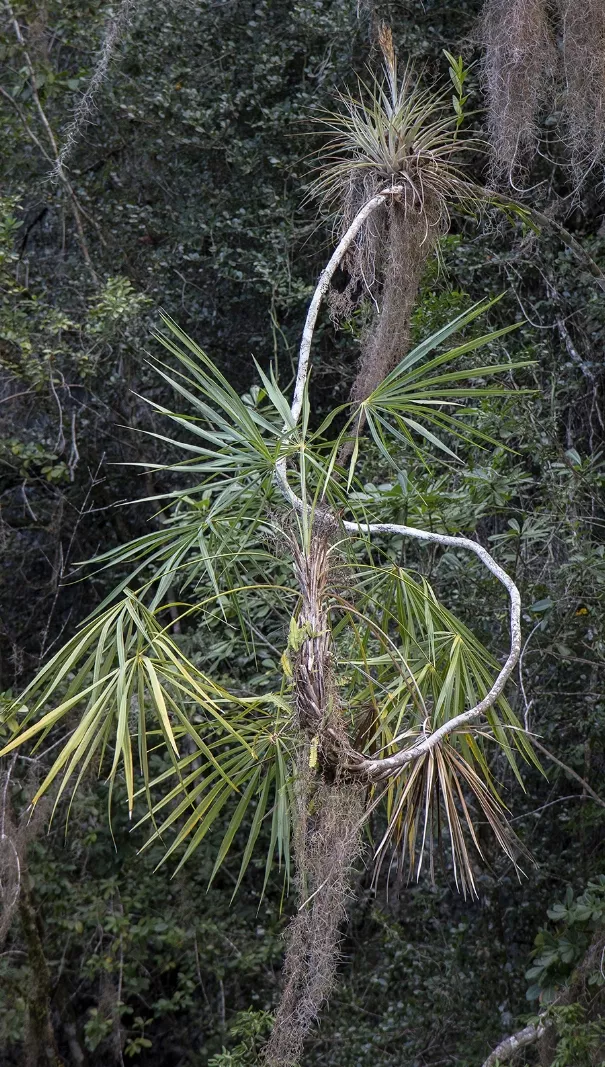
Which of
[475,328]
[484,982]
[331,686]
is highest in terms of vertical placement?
[475,328]

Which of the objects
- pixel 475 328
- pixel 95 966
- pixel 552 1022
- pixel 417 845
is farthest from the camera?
pixel 417 845

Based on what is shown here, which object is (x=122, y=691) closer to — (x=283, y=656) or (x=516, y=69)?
(x=283, y=656)

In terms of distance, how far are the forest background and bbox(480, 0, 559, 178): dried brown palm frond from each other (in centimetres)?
31

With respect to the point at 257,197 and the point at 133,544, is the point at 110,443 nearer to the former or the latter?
the point at 257,197

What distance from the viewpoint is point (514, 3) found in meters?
3.34

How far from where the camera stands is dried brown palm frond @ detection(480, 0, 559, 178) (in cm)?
332

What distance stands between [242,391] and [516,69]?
197cm

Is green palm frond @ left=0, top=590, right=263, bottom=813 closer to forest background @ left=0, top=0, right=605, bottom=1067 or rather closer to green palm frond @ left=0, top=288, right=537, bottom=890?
green palm frond @ left=0, top=288, right=537, bottom=890

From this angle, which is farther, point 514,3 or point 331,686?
point 514,3

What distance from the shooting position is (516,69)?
3.36 m

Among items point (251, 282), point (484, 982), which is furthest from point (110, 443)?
point (484, 982)

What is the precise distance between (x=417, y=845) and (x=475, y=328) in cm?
211

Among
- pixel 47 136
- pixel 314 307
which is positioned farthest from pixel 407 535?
pixel 47 136

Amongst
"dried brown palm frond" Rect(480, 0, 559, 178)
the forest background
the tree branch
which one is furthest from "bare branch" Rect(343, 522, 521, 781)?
"dried brown palm frond" Rect(480, 0, 559, 178)
